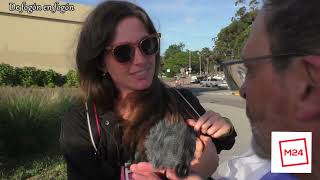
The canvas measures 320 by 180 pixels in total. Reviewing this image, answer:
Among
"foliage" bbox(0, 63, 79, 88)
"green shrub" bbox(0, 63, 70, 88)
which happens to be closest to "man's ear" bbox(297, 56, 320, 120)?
"foliage" bbox(0, 63, 79, 88)

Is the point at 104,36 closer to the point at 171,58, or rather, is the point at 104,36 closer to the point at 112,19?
the point at 112,19

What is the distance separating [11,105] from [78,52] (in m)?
6.74

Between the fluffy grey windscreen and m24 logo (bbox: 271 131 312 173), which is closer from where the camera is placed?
m24 logo (bbox: 271 131 312 173)

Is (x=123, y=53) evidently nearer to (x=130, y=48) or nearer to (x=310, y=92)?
(x=130, y=48)

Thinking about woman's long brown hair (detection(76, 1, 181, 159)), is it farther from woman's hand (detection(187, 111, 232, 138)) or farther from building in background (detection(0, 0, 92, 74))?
building in background (detection(0, 0, 92, 74))

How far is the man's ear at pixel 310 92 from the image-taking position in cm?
121

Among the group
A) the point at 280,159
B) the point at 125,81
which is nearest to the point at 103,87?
the point at 125,81

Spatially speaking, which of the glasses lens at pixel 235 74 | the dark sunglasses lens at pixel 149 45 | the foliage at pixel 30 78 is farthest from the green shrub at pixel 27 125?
the foliage at pixel 30 78

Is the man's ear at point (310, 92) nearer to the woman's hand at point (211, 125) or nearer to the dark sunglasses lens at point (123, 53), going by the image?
the woman's hand at point (211, 125)

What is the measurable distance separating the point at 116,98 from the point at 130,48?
11.4 inches

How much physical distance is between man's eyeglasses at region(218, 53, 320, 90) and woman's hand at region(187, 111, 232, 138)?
32cm

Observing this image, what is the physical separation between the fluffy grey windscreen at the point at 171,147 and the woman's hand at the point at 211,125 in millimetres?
182

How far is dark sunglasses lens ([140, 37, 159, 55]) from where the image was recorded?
8.71ft

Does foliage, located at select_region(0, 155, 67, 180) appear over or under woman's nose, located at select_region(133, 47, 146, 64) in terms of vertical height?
under
